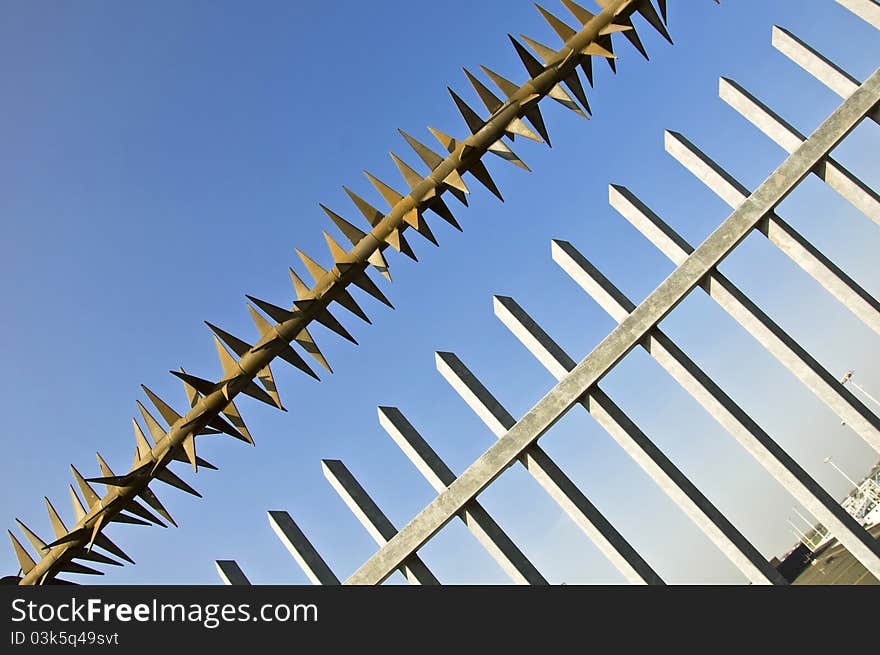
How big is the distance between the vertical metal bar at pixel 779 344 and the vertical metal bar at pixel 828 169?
2.89ft

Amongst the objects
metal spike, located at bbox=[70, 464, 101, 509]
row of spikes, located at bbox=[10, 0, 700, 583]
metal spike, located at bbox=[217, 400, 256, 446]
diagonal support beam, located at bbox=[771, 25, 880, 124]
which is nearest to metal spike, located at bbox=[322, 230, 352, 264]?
row of spikes, located at bbox=[10, 0, 700, 583]

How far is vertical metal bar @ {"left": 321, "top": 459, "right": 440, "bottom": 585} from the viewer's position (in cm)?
365

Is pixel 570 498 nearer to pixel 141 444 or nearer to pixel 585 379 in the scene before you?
pixel 585 379

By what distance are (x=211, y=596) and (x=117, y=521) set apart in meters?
1.00

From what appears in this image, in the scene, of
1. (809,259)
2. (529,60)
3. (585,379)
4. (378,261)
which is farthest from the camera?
(809,259)

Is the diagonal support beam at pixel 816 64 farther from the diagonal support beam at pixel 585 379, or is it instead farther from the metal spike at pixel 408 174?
the metal spike at pixel 408 174

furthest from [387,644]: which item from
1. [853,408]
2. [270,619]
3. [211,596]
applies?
[853,408]

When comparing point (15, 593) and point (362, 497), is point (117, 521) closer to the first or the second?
point (15, 593)

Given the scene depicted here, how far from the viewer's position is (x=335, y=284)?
333 cm

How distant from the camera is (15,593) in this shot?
129 inches

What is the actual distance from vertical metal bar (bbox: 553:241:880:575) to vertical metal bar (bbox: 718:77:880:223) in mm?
1358

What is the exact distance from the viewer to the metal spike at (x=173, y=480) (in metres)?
3.61

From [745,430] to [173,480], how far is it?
3133 millimetres

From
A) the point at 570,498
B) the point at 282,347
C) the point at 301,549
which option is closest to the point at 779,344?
the point at 570,498
